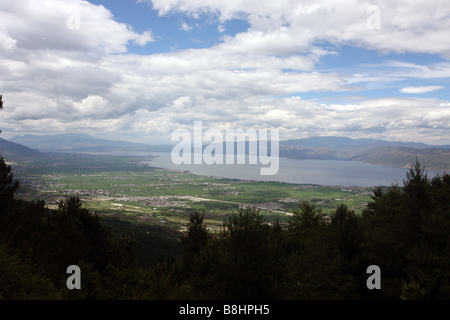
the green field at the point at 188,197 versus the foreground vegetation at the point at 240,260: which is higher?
the foreground vegetation at the point at 240,260

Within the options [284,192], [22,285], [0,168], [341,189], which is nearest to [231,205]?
[284,192]

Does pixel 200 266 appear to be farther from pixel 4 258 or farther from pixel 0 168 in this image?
pixel 0 168

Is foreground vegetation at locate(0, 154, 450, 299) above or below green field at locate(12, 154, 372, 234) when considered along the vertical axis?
above

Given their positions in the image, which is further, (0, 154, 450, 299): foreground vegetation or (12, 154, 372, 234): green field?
(12, 154, 372, 234): green field

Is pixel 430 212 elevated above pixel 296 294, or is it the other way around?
pixel 430 212

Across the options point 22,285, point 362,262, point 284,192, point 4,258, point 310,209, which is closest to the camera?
point 22,285

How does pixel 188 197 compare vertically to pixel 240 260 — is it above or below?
below

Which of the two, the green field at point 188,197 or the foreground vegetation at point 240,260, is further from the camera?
the green field at point 188,197

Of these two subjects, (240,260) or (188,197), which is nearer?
(240,260)
